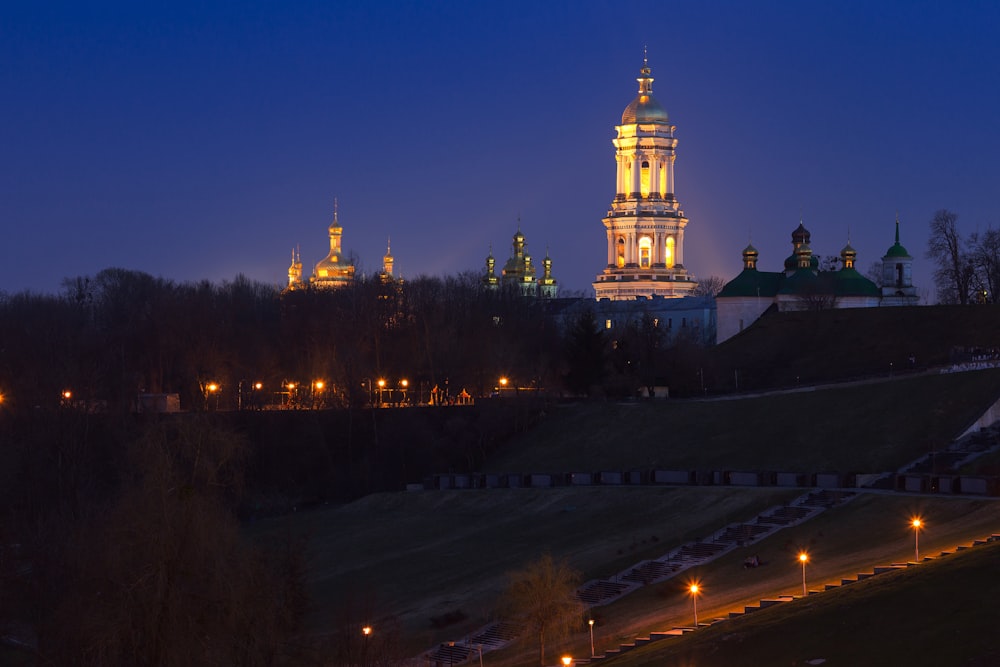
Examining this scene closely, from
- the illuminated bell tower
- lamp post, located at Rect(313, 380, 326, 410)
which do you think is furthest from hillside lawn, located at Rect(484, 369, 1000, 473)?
the illuminated bell tower

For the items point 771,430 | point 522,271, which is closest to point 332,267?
point 522,271

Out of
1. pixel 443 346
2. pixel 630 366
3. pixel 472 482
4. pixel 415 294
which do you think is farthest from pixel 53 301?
pixel 472 482

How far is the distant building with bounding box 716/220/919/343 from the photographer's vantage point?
123000mm

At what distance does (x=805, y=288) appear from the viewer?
123 m

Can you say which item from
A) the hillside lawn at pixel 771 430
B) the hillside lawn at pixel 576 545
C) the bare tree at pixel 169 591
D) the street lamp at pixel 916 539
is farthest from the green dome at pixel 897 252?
the bare tree at pixel 169 591

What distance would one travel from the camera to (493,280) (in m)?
170

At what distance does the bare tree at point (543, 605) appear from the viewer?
1873 inches

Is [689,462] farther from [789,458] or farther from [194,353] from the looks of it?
[194,353]

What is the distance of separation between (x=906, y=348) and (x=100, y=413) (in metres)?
44.0

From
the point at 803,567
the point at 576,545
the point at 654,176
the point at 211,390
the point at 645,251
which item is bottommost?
the point at 576,545

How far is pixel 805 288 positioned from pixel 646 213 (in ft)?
180

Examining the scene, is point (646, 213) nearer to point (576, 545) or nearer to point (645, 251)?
point (645, 251)

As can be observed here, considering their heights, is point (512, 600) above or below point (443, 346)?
below

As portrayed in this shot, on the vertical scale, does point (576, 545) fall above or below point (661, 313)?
below
